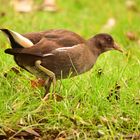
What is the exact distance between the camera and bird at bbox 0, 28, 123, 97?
4.58m

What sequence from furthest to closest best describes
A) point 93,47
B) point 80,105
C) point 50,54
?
point 93,47, point 50,54, point 80,105

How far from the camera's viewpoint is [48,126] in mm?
4312

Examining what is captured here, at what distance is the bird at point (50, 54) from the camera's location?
15.0 ft

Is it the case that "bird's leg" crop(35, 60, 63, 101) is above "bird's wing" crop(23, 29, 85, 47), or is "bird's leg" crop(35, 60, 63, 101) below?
below

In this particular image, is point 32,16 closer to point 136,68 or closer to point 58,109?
point 136,68

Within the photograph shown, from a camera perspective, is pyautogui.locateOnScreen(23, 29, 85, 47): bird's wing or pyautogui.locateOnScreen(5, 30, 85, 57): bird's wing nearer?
pyautogui.locateOnScreen(5, 30, 85, 57): bird's wing

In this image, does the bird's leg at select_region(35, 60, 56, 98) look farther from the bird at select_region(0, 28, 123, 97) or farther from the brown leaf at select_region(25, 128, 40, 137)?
the brown leaf at select_region(25, 128, 40, 137)

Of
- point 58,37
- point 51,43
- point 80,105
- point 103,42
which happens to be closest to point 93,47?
point 103,42

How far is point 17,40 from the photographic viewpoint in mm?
4543

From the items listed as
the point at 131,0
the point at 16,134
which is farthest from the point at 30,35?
the point at 131,0

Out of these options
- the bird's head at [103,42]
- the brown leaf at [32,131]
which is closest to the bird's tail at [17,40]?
the brown leaf at [32,131]

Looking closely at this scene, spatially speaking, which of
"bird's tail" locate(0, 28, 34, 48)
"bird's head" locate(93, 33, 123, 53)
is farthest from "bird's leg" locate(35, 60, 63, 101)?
"bird's head" locate(93, 33, 123, 53)

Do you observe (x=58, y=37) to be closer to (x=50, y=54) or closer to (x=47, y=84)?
(x=50, y=54)

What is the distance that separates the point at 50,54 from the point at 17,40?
0.28m
